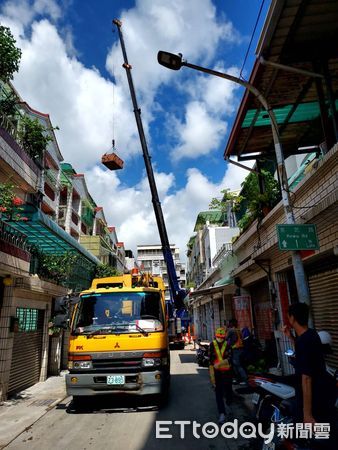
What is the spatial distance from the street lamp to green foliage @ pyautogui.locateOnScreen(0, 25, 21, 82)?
399 cm

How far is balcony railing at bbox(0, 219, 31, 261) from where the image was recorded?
26.6 feet

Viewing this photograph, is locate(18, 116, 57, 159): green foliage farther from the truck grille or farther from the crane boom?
the truck grille

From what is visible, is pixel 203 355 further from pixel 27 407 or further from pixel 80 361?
pixel 80 361

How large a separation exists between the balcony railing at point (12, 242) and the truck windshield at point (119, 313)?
236cm

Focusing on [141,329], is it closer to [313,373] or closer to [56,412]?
[56,412]

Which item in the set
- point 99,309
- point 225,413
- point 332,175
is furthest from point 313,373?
point 99,309

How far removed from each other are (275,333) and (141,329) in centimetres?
508

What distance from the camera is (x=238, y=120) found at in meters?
8.33

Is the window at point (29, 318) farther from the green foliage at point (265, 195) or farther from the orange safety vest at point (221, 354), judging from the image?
the green foliage at point (265, 195)

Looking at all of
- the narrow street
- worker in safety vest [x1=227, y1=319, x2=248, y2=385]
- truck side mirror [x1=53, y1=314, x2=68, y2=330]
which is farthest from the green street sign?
truck side mirror [x1=53, y1=314, x2=68, y2=330]

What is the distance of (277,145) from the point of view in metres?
5.73

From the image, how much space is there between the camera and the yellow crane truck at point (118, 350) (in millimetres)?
6590

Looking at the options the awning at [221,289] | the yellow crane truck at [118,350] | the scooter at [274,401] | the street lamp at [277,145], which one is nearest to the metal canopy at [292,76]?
the street lamp at [277,145]

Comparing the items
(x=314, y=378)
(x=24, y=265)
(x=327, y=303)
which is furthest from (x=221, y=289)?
(x=314, y=378)
